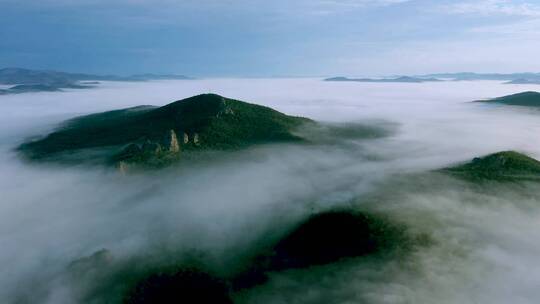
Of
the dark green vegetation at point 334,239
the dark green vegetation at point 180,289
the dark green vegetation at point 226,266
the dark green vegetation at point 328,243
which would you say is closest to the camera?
the dark green vegetation at point 180,289

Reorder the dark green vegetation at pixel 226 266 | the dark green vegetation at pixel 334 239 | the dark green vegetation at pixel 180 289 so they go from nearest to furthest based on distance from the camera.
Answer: the dark green vegetation at pixel 180 289 → the dark green vegetation at pixel 226 266 → the dark green vegetation at pixel 334 239

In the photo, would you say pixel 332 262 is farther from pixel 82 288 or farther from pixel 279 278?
pixel 82 288

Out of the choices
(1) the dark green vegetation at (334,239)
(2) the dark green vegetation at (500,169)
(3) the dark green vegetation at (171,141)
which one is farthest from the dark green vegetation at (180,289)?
(2) the dark green vegetation at (500,169)

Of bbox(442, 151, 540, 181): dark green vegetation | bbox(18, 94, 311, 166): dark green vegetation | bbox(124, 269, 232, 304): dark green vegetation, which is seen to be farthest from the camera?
bbox(18, 94, 311, 166): dark green vegetation

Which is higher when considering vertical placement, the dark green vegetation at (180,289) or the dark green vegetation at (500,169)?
the dark green vegetation at (500,169)

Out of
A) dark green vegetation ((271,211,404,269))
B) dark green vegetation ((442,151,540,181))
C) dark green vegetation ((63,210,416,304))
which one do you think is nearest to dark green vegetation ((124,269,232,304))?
dark green vegetation ((63,210,416,304))

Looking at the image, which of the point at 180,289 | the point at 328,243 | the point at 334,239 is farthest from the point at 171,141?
the point at 180,289

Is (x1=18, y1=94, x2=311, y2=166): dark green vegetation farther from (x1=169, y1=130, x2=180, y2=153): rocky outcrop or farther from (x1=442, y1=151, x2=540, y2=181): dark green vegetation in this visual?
(x1=442, y1=151, x2=540, y2=181): dark green vegetation

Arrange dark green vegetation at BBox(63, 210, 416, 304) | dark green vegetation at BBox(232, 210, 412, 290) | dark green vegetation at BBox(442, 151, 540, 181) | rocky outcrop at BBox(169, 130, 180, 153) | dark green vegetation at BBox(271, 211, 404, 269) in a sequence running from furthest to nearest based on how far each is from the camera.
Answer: rocky outcrop at BBox(169, 130, 180, 153)
dark green vegetation at BBox(442, 151, 540, 181)
dark green vegetation at BBox(271, 211, 404, 269)
dark green vegetation at BBox(232, 210, 412, 290)
dark green vegetation at BBox(63, 210, 416, 304)

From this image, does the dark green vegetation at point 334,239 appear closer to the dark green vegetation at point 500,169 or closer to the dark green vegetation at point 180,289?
the dark green vegetation at point 180,289
